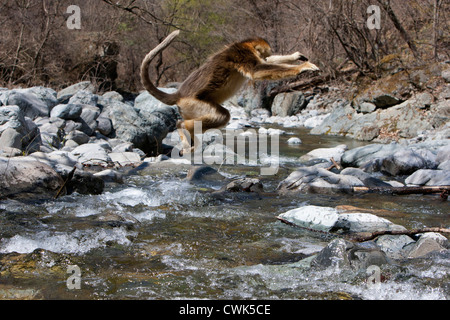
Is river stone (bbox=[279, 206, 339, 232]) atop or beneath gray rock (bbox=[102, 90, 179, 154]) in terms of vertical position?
beneath

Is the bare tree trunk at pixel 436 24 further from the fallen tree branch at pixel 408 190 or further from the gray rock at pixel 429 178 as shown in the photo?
the fallen tree branch at pixel 408 190

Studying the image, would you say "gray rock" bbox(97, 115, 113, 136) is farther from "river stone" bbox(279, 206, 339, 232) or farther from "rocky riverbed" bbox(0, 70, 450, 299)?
"river stone" bbox(279, 206, 339, 232)

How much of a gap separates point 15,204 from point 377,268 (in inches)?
165

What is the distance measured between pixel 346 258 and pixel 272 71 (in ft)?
11.7

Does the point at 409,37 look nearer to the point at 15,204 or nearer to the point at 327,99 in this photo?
the point at 327,99

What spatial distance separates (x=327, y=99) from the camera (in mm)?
21719

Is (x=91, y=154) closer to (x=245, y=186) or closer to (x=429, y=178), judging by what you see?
(x=245, y=186)

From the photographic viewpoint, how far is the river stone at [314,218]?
499 centimetres

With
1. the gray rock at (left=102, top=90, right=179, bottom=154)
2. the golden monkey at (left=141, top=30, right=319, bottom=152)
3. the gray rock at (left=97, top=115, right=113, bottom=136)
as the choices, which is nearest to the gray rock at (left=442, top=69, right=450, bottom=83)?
the gray rock at (left=102, top=90, right=179, bottom=154)

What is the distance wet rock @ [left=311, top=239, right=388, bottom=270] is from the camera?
3.72m

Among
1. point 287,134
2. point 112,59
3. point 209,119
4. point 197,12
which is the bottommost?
point 287,134

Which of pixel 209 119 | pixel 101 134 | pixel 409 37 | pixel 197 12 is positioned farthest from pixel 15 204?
pixel 197 12

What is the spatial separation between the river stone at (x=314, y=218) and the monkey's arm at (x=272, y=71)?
7.22 ft

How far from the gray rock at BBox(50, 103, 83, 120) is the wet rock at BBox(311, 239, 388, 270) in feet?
30.0
